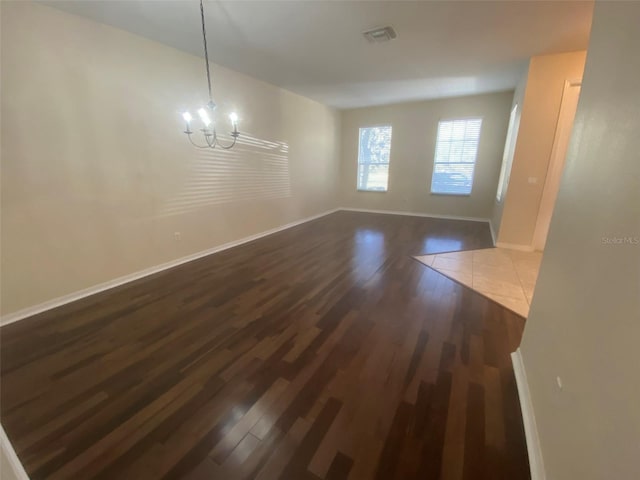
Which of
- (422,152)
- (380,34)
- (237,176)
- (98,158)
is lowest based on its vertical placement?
(237,176)

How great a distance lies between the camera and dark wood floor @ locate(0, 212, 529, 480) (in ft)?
4.18

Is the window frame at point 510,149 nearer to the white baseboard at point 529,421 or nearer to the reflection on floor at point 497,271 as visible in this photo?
the reflection on floor at point 497,271

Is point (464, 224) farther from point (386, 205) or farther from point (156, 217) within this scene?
point (156, 217)

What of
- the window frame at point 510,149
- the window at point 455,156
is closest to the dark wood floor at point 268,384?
the window frame at point 510,149

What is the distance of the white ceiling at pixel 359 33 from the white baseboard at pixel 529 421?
10.2 feet

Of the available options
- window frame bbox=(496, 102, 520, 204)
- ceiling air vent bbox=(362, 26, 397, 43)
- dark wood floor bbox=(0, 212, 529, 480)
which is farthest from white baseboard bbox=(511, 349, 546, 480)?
window frame bbox=(496, 102, 520, 204)

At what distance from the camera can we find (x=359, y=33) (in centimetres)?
300

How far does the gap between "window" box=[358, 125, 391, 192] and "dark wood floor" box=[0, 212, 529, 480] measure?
4922 millimetres

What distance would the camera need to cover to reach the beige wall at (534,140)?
3.66 metres

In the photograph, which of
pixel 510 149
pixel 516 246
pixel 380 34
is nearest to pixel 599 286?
pixel 380 34

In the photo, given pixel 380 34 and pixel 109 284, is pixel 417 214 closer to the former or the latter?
pixel 380 34

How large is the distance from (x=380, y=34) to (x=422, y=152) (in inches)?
167

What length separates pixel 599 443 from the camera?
78 cm

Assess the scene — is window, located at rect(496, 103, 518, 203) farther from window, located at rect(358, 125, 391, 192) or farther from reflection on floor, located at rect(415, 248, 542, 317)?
window, located at rect(358, 125, 391, 192)
